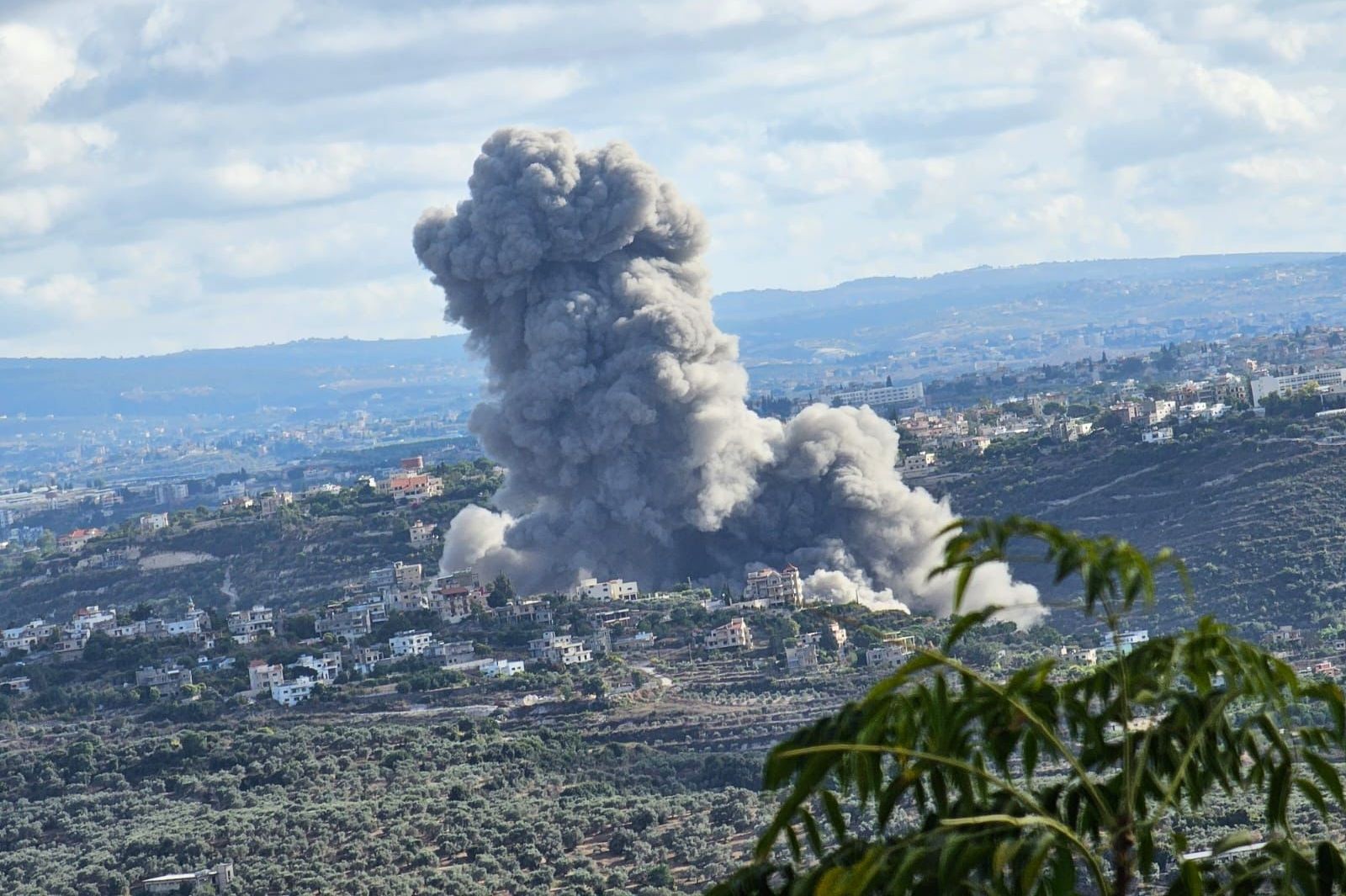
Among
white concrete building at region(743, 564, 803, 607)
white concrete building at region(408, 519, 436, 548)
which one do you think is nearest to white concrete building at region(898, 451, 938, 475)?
white concrete building at region(408, 519, 436, 548)

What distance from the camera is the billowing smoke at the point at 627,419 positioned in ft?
203

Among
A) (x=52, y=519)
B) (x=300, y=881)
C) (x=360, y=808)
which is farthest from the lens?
(x=52, y=519)

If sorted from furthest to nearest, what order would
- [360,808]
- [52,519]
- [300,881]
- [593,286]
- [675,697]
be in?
[52,519] < [593,286] < [675,697] < [360,808] < [300,881]

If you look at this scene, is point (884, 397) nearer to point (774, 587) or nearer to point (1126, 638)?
point (774, 587)

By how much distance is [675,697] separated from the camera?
49.7 meters

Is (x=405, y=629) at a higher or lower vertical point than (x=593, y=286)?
lower

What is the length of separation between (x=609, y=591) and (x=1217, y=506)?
53.6 ft

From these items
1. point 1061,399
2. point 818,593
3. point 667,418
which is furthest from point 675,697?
point 1061,399

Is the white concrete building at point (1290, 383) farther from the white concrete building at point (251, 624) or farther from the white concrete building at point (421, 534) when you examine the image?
the white concrete building at point (251, 624)

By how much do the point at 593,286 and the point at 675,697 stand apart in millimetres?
16496

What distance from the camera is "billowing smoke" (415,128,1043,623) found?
203 feet

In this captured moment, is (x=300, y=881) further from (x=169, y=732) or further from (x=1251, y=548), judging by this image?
(x=1251, y=548)

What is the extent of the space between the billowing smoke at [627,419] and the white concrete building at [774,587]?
188cm

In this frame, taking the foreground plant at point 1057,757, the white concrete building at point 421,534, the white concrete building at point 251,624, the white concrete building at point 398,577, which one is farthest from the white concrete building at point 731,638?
the foreground plant at point 1057,757
